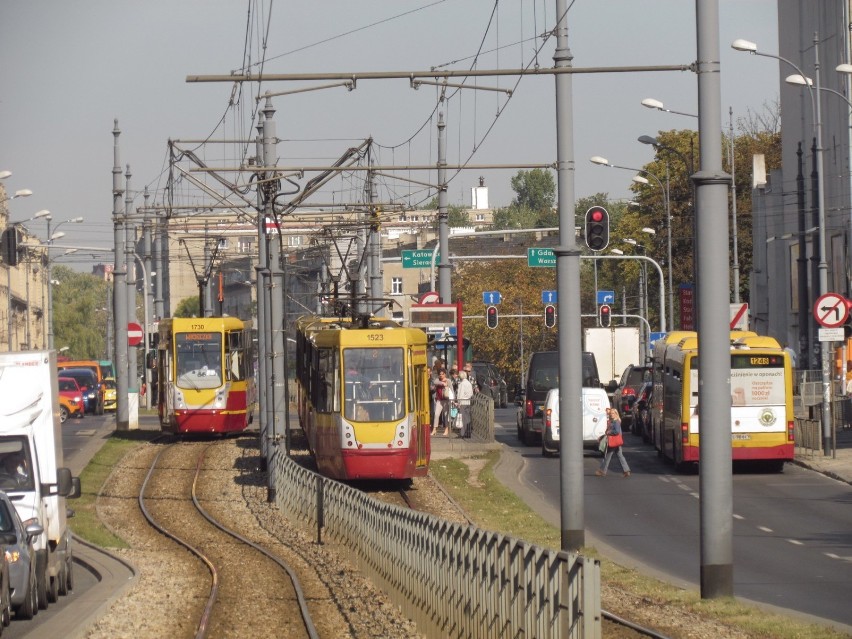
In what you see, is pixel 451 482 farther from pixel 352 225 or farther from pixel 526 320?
pixel 526 320

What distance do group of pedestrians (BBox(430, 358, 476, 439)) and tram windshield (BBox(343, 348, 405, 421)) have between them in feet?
32.4

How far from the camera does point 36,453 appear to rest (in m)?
17.1

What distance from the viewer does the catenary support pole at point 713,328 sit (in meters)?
14.3

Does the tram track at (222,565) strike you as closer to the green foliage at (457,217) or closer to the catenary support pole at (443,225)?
the catenary support pole at (443,225)

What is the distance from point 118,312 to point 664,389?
17.4 meters

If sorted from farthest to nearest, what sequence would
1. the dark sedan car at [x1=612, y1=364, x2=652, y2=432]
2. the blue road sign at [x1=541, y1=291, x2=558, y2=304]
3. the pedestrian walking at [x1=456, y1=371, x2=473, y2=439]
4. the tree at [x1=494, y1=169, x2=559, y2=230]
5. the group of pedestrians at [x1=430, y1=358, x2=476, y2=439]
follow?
the tree at [x1=494, y1=169, x2=559, y2=230] < the blue road sign at [x1=541, y1=291, x2=558, y2=304] < the dark sedan car at [x1=612, y1=364, x2=652, y2=432] < the group of pedestrians at [x1=430, y1=358, x2=476, y2=439] < the pedestrian walking at [x1=456, y1=371, x2=473, y2=439]

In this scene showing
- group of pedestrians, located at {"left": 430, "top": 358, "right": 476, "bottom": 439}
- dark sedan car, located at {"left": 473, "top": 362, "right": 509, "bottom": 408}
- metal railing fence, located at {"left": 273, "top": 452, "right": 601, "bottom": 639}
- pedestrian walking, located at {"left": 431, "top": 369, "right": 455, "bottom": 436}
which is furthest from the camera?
dark sedan car, located at {"left": 473, "top": 362, "right": 509, "bottom": 408}

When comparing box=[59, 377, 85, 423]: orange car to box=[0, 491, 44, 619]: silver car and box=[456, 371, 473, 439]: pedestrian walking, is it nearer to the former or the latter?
box=[456, 371, 473, 439]: pedestrian walking

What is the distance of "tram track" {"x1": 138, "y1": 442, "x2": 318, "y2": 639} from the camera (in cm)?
1591

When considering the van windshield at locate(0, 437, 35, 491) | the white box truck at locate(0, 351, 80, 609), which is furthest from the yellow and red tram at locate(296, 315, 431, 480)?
the van windshield at locate(0, 437, 35, 491)

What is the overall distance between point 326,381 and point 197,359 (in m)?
12.2

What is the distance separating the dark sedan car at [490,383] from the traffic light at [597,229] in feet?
115

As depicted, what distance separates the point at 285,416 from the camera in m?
32.6

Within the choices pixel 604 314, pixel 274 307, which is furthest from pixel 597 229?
pixel 604 314
